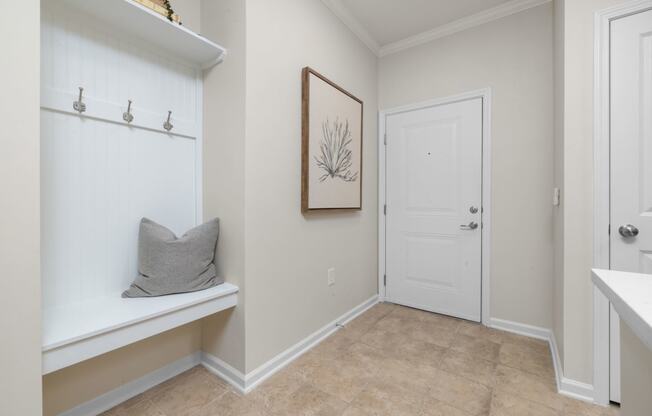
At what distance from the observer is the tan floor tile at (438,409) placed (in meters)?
1.40

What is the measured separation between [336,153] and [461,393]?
172cm

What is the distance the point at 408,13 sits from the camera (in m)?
2.34

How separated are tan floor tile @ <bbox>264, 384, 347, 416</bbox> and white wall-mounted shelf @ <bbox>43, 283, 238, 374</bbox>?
1.90 ft

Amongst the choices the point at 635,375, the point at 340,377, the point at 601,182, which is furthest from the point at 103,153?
the point at 601,182

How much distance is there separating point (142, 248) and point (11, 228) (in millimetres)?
585

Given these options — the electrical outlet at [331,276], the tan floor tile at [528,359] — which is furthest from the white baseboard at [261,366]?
the tan floor tile at [528,359]

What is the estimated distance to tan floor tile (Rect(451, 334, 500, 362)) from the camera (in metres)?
1.92

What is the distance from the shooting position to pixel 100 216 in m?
1.43

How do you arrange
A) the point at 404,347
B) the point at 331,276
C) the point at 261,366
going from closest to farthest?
the point at 261,366 < the point at 404,347 < the point at 331,276

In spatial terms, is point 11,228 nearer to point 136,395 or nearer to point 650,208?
point 136,395

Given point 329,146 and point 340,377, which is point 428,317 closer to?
point 340,377

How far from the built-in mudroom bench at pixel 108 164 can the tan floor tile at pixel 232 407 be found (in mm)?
465

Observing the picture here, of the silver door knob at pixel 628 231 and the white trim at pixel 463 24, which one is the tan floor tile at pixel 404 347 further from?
the white trim at pixel 463 24

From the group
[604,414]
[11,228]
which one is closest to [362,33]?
[11,228]
